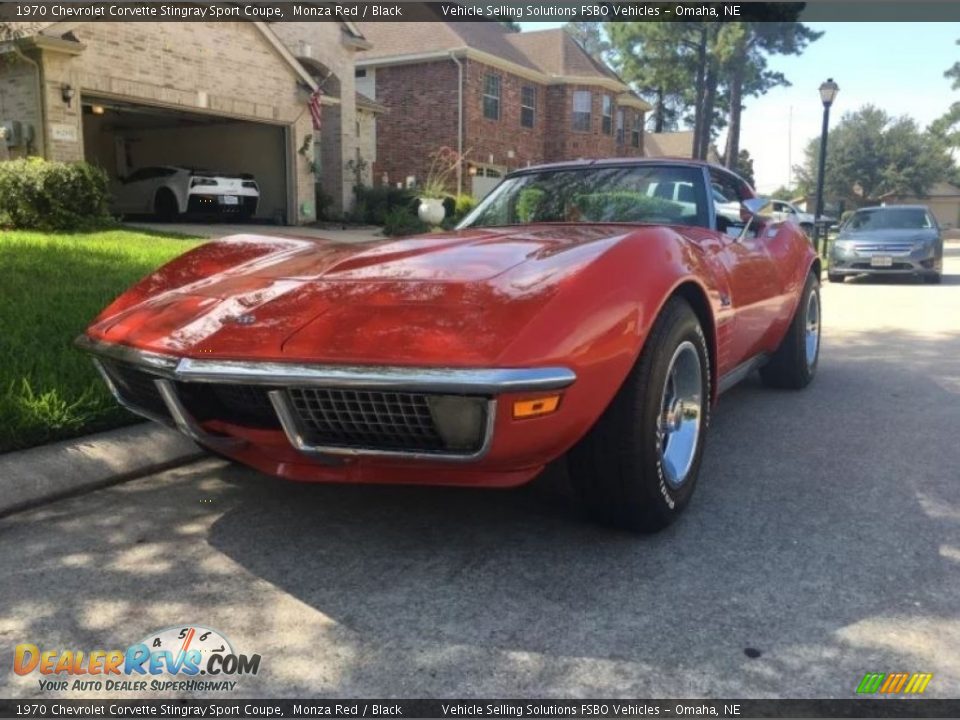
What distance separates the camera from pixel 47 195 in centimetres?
1127

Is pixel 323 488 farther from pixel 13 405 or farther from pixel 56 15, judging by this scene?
pixel 56 15

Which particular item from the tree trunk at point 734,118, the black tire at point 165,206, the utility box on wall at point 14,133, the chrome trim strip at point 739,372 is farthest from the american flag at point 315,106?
the tree trunk at point 734,118

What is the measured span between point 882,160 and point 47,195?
7063cm

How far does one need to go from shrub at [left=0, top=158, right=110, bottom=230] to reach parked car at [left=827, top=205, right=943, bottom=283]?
11942 millimetres

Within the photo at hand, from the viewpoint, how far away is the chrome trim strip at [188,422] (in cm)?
262

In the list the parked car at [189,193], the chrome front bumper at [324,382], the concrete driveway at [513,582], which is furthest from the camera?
the parked car at [189,193]

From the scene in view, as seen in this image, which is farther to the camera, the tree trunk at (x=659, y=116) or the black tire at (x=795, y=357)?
the tree trunk at (x=659, y=116)

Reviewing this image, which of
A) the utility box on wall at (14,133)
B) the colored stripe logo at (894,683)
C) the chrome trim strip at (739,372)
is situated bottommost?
the colored stripe logo at (894,683)

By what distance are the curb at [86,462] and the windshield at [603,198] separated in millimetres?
1843

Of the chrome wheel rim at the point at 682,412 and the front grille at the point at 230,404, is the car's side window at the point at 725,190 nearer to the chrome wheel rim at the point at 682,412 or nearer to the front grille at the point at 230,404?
the chrome wheel rim at the point at 682,412

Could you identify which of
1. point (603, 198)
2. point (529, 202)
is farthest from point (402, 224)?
point (603, 198)

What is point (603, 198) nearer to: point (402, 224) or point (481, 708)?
point (481, 708)

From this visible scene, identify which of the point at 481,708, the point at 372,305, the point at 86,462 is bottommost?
the point at 481,708

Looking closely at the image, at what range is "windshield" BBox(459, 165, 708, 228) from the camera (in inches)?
157
